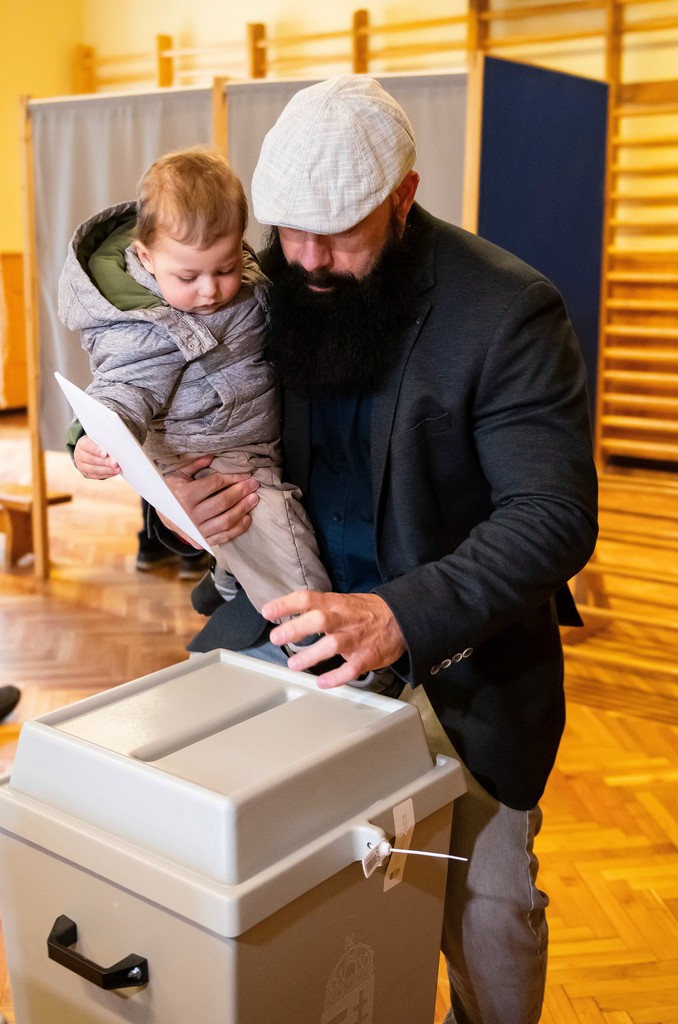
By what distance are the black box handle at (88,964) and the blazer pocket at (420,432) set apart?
2.27ft

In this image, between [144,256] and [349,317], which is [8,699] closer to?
[144,256]

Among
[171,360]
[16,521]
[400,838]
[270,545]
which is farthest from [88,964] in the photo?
[16,521]

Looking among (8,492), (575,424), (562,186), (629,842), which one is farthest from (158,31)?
(575,424)

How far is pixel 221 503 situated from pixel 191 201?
45 cm

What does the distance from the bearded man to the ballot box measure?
0.11 m

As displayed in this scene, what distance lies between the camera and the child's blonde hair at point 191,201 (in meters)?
1.57

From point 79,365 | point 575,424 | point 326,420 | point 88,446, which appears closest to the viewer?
point 575,424

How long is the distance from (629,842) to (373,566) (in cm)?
149

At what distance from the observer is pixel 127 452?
131cm

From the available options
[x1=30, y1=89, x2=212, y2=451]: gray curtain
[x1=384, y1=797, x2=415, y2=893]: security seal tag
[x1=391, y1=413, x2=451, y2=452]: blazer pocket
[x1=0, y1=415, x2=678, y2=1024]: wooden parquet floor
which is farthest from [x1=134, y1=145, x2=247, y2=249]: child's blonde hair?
[x1=30, y1=89, x2=212, y2=451]: gray curtain

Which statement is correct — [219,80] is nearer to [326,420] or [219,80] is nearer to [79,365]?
[79,365]

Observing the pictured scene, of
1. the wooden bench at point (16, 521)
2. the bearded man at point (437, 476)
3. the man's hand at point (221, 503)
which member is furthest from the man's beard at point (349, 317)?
the wooden bench at point (16, 521)

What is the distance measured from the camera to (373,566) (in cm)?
161

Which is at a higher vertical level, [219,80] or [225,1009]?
[219,80]
